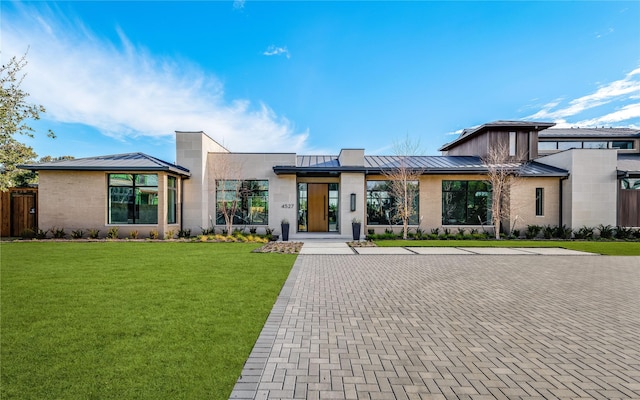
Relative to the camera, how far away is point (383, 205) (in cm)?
1866

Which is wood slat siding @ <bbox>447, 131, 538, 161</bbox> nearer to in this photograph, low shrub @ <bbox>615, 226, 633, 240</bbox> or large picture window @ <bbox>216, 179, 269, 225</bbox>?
low shrub @ <bbox>615, 226, 633, 240</bbox>

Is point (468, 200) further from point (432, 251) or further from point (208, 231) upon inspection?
point (208, 231)

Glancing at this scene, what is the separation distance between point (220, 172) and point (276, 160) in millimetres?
3500

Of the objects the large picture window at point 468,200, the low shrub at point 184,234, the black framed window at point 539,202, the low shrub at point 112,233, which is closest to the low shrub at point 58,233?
the low shrub at point 112,233

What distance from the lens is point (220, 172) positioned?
18.2 m

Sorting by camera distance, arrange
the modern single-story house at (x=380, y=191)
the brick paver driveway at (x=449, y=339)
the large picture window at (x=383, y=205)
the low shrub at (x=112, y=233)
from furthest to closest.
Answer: the large picture window at (x=383, y=205) < the modern single-story house at (x=380, y=191) < the low shrub at (x=112, y=233) < the brick paver driveway at (x=449, y=339)

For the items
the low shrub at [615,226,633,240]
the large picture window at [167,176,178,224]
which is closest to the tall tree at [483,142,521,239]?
the low shrub at [615,226,633,240]

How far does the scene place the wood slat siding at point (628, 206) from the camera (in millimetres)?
18156

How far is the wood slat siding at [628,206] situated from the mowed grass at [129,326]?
857 inches

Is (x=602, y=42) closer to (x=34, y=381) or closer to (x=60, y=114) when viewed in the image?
(x=34, y=381)

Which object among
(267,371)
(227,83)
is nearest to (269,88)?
(227,83)

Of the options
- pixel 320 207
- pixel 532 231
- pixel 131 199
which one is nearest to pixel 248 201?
pixel 320 207

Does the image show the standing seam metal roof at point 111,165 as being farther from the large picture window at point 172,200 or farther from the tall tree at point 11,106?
the tall tree at point 11,106

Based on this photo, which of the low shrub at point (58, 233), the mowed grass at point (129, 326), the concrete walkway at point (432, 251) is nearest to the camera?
the mowed grass at point (129, 326)
